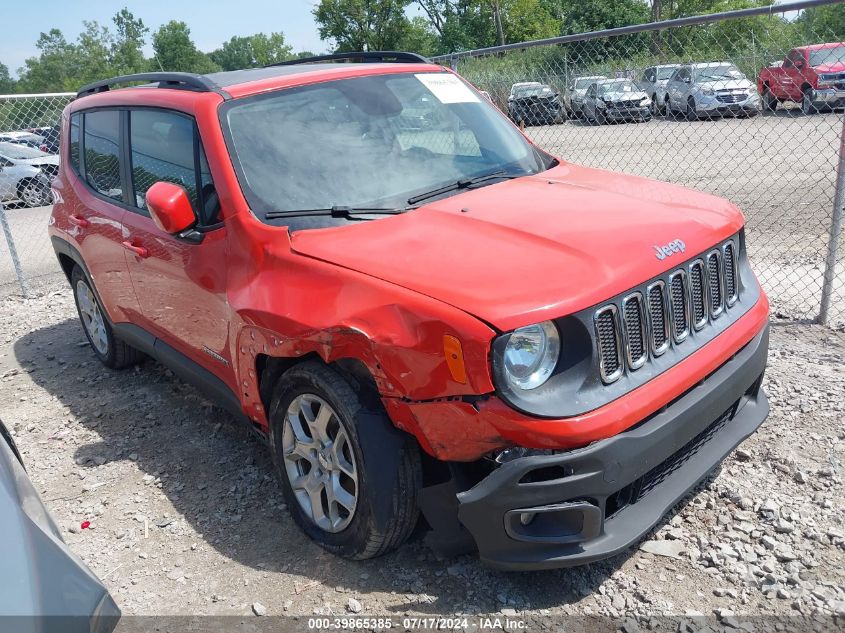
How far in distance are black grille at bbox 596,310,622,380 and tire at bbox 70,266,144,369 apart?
3.84 metres

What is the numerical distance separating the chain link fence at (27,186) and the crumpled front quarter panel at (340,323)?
Answer: 3.65 m

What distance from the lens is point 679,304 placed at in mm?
2975

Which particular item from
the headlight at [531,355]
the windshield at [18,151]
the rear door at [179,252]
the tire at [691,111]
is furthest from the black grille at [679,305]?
the windshield at [18,151]

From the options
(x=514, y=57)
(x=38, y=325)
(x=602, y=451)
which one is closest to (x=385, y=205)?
(x=602, y=451)

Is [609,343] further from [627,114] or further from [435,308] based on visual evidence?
[627,114]

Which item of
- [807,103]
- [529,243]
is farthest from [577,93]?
[529,243]

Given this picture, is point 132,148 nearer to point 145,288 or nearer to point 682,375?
point 145,288

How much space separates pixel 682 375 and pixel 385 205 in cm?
147

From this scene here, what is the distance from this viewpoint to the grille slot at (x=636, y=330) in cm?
273

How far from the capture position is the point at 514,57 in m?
7.53

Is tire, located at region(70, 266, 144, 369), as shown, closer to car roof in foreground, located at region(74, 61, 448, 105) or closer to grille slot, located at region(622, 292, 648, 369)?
car roof in foreground, located at region(74, 61, 448, 105)

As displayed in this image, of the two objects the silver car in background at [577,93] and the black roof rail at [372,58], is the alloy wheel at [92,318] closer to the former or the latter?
the black roof rail at [372,58]

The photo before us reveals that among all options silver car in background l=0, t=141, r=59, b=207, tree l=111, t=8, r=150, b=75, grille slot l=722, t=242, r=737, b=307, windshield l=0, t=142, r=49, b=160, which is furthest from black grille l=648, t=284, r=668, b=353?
tree l=111, t=8, r=150, b=75

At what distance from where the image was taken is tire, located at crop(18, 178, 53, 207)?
48.4 ft
